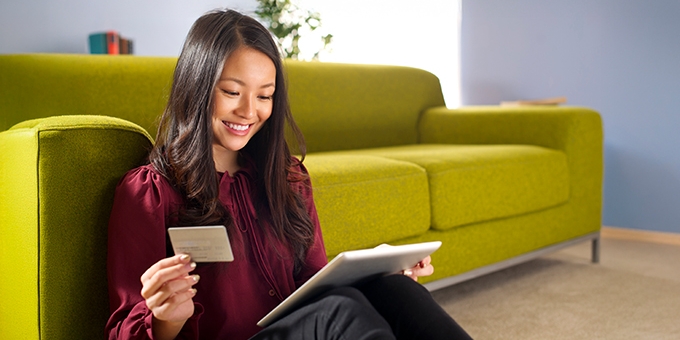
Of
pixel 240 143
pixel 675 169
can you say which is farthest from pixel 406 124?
pixel 240 143

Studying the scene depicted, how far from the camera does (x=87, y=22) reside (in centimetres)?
399

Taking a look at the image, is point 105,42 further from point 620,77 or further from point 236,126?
point 236,126

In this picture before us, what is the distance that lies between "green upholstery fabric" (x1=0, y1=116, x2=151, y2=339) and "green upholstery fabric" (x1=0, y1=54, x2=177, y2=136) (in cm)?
68

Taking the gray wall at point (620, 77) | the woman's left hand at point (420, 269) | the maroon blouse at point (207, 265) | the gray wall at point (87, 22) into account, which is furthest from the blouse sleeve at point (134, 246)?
the gray wall at point (620, 77)

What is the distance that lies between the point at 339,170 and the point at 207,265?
851 millimetres

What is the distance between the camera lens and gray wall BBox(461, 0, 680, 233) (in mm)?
3246

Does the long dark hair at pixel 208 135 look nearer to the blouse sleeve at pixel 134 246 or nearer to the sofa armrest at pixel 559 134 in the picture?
the blouse sleeve at pixel 134 246

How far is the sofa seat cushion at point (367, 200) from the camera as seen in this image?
1.84 metres

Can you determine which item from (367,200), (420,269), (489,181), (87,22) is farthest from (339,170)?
(87,22)

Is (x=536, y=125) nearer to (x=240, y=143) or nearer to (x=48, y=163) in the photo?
(x=240, y=143)

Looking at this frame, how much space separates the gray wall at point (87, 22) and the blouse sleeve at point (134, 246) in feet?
8.57

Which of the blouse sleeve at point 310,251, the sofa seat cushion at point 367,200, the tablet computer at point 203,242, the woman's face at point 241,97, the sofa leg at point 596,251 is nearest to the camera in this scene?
the tablet computer at point 203,242

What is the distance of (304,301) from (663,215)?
9.19 ft

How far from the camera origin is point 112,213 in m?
1.08
